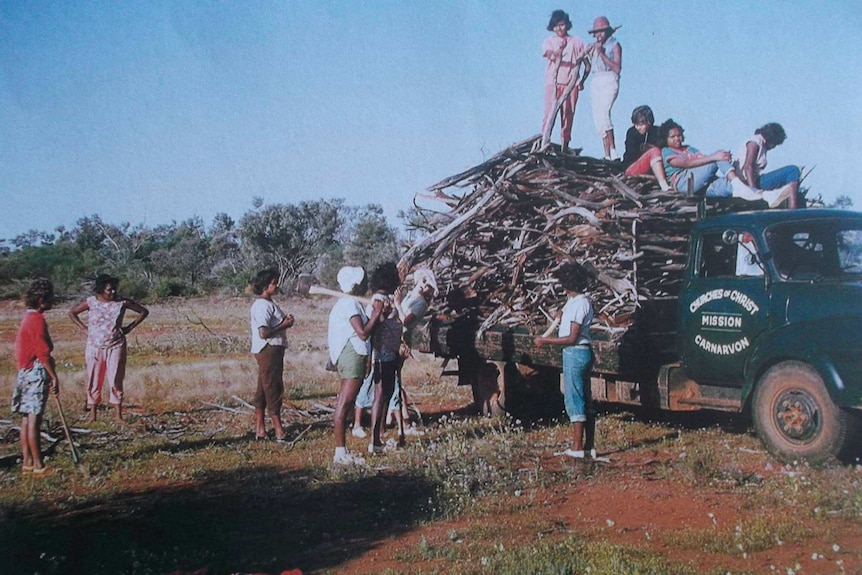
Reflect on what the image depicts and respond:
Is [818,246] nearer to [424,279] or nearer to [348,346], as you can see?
[424,279]

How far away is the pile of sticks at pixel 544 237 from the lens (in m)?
8.43

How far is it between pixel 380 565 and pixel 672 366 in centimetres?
407

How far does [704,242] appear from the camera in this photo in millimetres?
7656

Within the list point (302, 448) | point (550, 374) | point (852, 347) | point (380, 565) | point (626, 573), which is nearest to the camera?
point (626, 573)

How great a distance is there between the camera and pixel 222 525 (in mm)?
5684

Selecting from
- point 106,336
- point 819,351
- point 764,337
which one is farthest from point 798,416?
point 106,336

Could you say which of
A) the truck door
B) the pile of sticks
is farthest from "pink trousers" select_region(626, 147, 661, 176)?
the truck door

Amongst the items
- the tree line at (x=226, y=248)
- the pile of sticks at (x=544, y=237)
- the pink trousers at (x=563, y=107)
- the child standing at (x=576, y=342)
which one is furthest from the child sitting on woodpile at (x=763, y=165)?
the tree line at (x=226, y=248)

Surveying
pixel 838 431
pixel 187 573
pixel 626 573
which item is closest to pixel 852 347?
pixel 838 431

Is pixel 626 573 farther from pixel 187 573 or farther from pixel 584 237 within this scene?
pixel 584 237

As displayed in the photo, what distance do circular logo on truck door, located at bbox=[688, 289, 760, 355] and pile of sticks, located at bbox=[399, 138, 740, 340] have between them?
2.32ft

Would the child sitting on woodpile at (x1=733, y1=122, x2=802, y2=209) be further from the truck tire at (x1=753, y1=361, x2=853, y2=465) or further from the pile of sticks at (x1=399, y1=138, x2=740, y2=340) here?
the truck tire at (x1=753, y1=361, x2=853, y2=465)

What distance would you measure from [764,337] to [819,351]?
553 millimetres

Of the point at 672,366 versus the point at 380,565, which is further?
the point at 672,366
